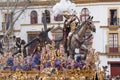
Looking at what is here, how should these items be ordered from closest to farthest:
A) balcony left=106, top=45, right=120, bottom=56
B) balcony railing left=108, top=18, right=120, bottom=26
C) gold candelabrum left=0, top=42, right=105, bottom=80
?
gold candelabrum left=0, top=42, right=105, bottom=80, balcony left=106, top=45, right=120, bottom=56, balcony railing left=108, top=18, right=120, bottom=26

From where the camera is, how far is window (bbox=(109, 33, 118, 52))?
49.8 meters

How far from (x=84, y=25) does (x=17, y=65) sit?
8.08 ft

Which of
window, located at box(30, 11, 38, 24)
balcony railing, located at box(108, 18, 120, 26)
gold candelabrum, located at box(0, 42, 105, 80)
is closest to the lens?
gold candelabrum, located at box(0, 42, 105, 80)

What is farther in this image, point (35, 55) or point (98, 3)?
point (98, 3)

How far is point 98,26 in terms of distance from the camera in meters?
49.9

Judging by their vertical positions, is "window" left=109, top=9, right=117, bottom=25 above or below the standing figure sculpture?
below

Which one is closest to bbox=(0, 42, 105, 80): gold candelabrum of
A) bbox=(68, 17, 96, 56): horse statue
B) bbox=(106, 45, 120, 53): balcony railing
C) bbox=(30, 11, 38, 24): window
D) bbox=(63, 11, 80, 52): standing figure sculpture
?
bbox=(68, 17, 96, 56): horse statue

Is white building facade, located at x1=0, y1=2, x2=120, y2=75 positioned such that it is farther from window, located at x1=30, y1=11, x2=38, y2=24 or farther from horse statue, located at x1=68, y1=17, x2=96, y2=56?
horse statue, located at x1=68, y1=17, x2=96, y2=56

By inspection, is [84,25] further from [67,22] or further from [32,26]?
[32,26]

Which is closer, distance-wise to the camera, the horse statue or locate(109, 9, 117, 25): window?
the horse statue

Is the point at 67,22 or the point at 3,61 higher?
the point at 67,22

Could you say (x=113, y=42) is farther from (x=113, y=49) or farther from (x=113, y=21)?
(x=113, y=21)

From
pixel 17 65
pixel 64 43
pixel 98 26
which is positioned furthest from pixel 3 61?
pixel 98 26

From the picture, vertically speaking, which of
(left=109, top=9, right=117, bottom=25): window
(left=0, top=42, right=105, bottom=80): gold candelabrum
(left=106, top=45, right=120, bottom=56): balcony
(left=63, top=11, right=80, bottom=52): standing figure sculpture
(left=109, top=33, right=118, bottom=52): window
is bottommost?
(left=106, top=45, right=120, bottom=56): balcony
